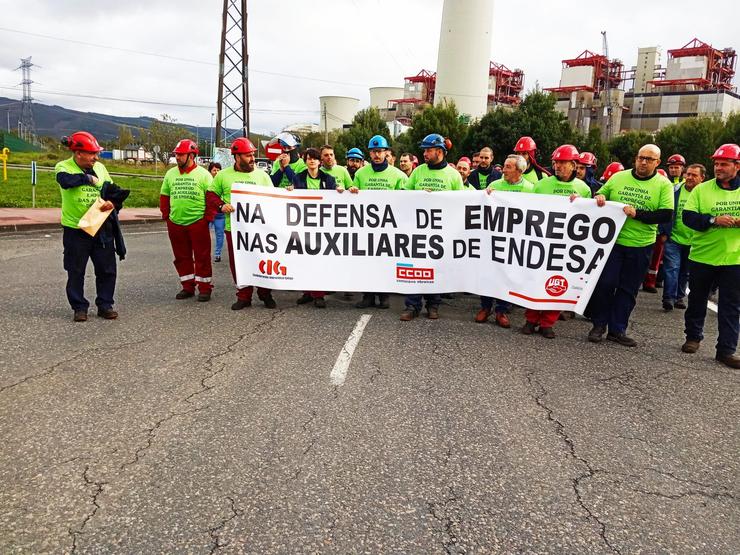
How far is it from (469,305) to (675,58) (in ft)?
305

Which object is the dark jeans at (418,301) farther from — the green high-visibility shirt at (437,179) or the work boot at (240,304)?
the work boot at (240,304)

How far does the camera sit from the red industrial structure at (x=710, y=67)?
8338 cm

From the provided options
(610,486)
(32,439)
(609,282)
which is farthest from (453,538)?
(609,282)

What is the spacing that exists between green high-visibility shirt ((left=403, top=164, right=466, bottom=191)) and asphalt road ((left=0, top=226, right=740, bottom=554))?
186 cm

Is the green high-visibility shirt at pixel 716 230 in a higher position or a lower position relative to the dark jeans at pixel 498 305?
higher

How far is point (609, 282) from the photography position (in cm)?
682

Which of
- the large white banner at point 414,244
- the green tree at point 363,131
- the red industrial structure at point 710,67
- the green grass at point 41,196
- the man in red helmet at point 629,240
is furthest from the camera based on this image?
the red industrial structure at point 710,67

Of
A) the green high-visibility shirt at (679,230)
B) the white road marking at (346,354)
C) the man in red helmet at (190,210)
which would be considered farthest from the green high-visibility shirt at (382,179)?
the green high-visibility shirt at (679,230)

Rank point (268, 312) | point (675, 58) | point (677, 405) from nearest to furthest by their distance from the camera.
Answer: point (677, 405)
point (268, 312)
point (675, 58)

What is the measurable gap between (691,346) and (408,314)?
307cm

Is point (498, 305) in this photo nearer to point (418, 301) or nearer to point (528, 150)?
point (418, 301)

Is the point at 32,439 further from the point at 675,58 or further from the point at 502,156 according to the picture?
the point at 675,58

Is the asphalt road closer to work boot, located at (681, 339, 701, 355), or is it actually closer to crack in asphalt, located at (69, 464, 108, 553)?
crack in asphalt, located at (69, 464, 108, 553)

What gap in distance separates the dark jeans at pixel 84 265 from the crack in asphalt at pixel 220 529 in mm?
4470
